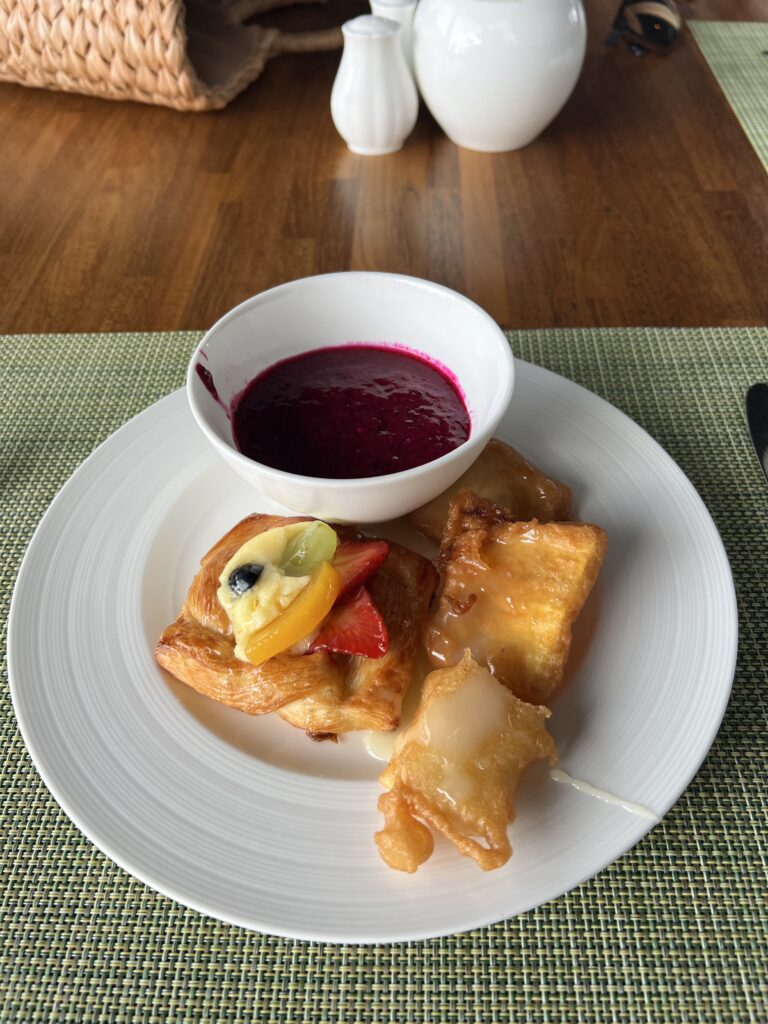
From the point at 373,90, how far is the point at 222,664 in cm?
266

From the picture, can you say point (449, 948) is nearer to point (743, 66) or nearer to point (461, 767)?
point (461, 767)

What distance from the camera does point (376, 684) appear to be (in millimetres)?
1551

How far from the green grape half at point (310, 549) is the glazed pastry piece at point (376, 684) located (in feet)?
0.39

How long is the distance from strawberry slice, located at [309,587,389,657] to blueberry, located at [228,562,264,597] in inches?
6.0

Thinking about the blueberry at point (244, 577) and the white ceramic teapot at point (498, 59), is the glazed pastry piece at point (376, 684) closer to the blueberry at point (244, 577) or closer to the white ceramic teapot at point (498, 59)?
the blueberry at point (244, 577)

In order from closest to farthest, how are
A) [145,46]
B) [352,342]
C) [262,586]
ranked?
[262,586]
[352,342]
[145,46]

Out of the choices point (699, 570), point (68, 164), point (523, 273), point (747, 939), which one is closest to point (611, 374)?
point (523, 273)

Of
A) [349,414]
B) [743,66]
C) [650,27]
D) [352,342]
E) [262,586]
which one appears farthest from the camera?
[650,27]

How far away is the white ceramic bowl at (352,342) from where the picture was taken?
166 cm

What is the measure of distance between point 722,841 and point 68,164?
11.9ft

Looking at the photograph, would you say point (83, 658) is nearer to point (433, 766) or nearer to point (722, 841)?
point (433, 766)

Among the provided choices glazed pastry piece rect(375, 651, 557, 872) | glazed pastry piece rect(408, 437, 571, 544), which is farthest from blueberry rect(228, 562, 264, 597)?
glazed pastry piece rect(408, 437, 571, 544)

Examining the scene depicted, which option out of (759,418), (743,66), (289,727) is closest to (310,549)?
(289,727)

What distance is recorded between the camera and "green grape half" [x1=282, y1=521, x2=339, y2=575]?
5.20 feet
